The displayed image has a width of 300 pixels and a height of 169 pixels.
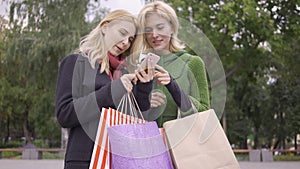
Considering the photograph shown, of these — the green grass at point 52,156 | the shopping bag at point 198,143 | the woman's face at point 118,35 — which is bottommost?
the green grass at point 52,156

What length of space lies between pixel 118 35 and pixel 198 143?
0.56 m

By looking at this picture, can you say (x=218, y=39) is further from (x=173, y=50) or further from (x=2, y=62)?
(x=173, y=50)

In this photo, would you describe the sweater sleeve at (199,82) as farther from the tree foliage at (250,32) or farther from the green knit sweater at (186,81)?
the tree foliage at (250,32)

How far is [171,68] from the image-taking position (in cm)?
203

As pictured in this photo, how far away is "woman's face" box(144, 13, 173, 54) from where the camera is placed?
1.92 meters

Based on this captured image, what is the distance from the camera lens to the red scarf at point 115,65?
182cm

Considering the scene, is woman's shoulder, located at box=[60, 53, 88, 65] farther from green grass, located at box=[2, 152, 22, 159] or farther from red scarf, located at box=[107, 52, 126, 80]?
green grass, located at box=[2, 152, 22, 159]

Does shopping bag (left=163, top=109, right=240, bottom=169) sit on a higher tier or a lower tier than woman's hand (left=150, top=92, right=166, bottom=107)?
lower

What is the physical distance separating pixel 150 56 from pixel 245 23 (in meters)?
15.1

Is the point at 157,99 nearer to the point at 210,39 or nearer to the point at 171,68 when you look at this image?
the point at 171,68

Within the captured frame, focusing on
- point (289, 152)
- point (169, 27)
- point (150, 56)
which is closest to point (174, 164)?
point (150, 56)

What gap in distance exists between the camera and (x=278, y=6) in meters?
16.6

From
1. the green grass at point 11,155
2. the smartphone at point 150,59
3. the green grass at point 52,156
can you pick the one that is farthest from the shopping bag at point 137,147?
the green grass at point 11,155

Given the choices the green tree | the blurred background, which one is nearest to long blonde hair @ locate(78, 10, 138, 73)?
the blurred background
